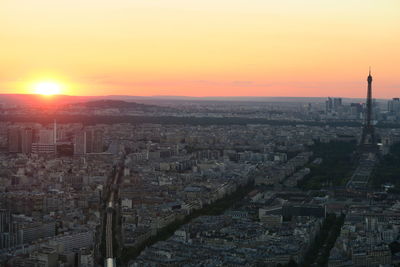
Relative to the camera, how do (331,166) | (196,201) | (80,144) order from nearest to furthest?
(196,201)
(331,166)
(80,144)

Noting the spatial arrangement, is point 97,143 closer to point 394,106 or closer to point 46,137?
point 46,137

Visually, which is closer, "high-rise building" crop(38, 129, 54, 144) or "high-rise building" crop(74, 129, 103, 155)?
"high-rise building" crop(74, 129, 103, 155)

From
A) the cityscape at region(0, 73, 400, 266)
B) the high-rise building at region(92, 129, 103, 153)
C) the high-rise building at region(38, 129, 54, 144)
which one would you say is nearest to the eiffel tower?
the cityscape at region(0, 73, 400, 266)

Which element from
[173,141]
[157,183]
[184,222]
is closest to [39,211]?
[184,222]

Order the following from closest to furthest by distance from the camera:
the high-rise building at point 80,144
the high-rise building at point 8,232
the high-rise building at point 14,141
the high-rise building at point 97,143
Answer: the high-rise building at point 8,232, the high-rise building at point 80,144, the high-rise building at point 14,141, the high-rise building at point 97,143

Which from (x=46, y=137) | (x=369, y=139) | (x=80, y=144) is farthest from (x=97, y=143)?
(x=369, y=139)

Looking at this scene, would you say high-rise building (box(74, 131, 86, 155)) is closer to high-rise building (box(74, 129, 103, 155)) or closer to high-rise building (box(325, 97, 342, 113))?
high-rise building (box(74, 129, 103, 155))

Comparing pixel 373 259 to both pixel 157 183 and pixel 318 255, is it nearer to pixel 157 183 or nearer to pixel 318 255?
pixel 318 255

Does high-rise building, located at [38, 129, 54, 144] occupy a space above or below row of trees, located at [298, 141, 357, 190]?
above

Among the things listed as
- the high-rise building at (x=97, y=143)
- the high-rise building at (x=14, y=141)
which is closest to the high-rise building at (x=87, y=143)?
the high-rise building at (x=97, y=143)

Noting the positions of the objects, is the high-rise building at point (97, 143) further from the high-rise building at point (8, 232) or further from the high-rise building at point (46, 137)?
the high-rise building at point (8, 232)

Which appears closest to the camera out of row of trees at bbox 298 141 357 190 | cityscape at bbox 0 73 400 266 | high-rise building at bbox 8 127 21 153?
cityscape at bbox 0 73 400 266
